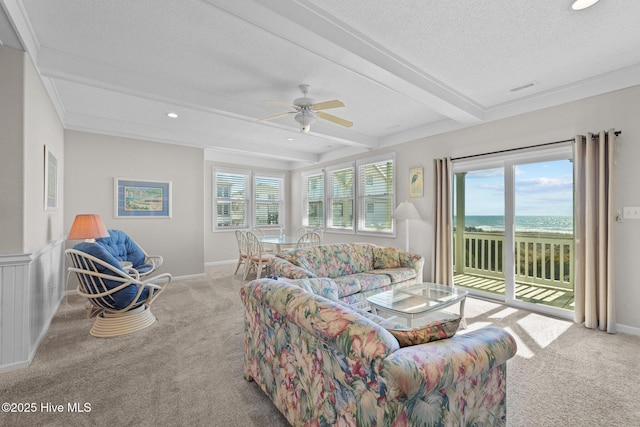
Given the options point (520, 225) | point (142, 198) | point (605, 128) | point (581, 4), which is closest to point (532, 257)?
point (520, 225)

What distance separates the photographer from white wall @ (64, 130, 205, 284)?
437 centimetres

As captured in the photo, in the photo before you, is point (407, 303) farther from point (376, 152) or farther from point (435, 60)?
point (376, 152)

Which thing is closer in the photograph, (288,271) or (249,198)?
(288,271)

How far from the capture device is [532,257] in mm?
A: 3789

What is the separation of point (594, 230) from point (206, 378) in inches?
158

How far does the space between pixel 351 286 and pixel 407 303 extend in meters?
0.71

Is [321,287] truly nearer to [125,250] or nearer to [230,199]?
[125,250]

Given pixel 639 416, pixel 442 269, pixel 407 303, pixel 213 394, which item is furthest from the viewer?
pixel 442 269

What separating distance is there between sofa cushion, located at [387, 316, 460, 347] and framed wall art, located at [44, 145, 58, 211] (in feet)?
12.0

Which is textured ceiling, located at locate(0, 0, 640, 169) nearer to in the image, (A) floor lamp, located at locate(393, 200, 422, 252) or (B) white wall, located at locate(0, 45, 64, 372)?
(B) white wall, located at locate(0, 45, 64, 372)

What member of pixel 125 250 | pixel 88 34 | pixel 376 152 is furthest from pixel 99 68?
pixel 376 152

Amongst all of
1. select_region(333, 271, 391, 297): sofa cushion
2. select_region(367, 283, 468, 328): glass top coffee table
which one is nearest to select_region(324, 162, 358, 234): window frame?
select_region(333, 271, 391, 297): sofa cushion

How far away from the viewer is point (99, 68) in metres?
2.77

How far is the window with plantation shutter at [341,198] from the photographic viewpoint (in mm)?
6254
